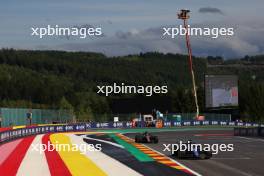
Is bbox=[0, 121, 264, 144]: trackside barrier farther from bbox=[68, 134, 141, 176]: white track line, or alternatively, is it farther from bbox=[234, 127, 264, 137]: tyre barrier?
bbox=[68, 134, 141, 176]: white track line

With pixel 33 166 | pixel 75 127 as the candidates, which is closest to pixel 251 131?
pixel 75 127

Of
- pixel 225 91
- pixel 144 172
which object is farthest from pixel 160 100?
pixel 144 172

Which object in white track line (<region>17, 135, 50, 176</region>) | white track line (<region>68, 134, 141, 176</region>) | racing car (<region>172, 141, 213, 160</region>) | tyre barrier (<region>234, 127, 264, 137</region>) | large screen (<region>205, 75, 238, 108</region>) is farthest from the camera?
large screen (<region>205, 75, 238, 108</region>)

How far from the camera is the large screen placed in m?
69.5

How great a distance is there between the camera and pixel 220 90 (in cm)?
7019

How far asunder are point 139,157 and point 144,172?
7.15 meters

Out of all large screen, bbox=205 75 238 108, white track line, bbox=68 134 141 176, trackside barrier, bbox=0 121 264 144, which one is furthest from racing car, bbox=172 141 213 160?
large screen, bbox=205 75 238 108

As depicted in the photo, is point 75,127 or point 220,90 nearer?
point 75,127

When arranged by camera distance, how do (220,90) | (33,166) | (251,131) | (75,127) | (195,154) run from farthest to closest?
(220,90)
(75,127)
(251,131)
(195,154)
(33,166)

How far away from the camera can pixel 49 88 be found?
189 metres

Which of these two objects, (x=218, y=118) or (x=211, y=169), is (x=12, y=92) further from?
(x=211, y=169)

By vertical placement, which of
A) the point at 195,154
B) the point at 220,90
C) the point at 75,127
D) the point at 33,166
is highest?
the point at 220,90

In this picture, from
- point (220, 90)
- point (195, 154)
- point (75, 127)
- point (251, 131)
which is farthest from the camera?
point (220, 90)

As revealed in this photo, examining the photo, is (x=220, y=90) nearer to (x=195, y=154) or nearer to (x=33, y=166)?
(x=195, y=154)
